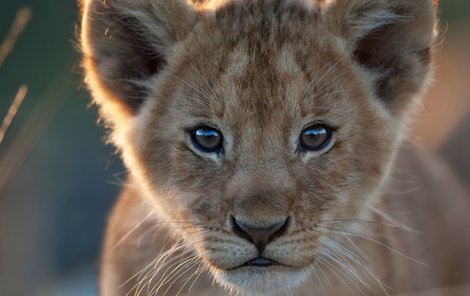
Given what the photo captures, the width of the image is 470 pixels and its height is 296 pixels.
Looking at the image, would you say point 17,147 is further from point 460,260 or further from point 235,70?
point 460,260

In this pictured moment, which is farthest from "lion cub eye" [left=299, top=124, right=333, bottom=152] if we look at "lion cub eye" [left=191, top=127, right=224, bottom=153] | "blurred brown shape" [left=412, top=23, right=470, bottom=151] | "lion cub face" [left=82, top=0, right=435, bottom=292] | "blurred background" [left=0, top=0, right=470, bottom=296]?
"blurred brown shape" [left=412, top=23, right=470, bottom=151]

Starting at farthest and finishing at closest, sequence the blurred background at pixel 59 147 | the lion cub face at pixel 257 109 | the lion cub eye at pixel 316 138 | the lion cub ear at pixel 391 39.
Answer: the blurred background at pixel 59 147
the lion cub ear at pixel 391 39
the lion cub eye at pixel 316 138
the lion cub face at pixel 257 109

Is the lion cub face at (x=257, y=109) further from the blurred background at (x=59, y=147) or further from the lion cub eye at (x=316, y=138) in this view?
the blurred background at (x=59, y=147)

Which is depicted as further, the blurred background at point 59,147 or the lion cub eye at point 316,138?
the blurred background at point 59,147

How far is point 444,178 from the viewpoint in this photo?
15.9 feet

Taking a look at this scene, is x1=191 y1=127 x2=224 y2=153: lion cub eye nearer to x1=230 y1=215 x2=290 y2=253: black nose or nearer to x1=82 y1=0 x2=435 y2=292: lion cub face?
x1=82 y1=0 x2=435 y2=292: lion cub face

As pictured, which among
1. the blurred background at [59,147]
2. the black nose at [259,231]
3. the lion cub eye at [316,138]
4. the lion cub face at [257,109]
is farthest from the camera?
the blurred background at [59,147]

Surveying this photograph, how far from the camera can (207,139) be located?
135 inches

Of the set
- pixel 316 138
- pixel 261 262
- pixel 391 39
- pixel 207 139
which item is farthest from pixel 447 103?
pixel 261 262

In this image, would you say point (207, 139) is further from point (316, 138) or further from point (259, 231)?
point (259, 231)

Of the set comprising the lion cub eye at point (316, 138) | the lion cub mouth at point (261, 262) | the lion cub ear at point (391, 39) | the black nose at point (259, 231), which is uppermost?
the lion cub ear at point (391, 39)

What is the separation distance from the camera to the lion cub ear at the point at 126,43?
11.9 ft

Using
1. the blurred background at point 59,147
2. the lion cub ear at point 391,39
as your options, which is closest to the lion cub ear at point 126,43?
the blurred background at point 59,147

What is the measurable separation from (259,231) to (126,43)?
99cm
